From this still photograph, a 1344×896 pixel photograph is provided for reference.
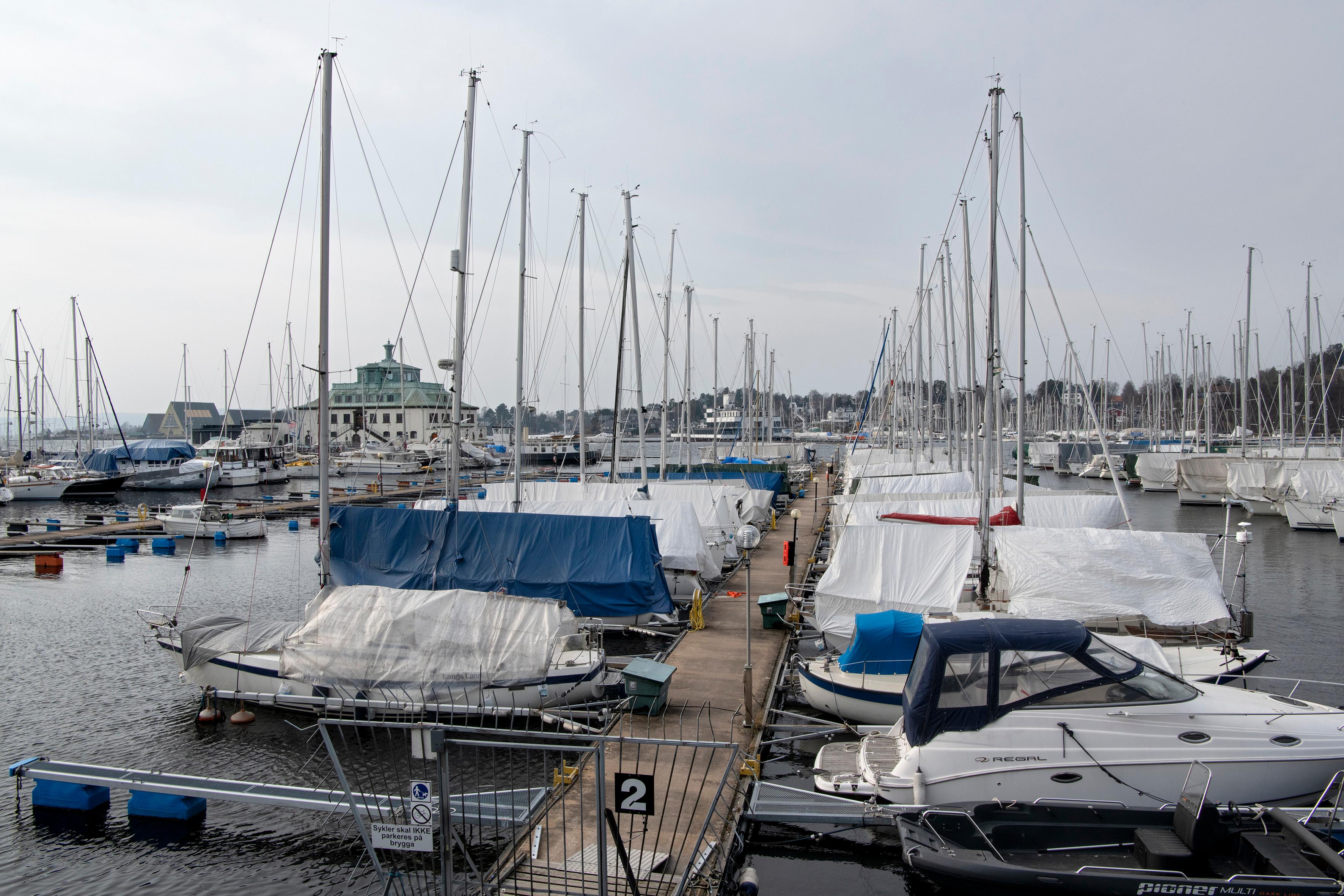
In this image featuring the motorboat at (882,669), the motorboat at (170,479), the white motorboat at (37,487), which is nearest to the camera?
the motorboat at (882,669)

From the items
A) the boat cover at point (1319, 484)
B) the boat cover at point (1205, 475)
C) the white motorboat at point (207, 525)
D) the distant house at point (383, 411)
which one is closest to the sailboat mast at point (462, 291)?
the white motorboat at point (207, 525)

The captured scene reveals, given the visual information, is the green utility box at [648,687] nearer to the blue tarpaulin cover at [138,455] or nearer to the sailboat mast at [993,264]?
the sailboat mast at [993,264]

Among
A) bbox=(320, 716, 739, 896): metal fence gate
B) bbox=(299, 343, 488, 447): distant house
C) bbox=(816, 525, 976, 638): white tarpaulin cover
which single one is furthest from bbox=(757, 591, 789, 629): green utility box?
bbox=(299, 343, 488, 447): distant house

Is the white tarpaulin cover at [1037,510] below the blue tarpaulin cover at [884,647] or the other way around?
the other way around

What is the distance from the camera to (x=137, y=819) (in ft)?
40.2

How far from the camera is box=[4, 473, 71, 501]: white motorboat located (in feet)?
205

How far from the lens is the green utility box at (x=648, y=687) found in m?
13.8

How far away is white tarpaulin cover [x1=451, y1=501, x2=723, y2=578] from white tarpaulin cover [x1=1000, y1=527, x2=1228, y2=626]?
9.46 meters

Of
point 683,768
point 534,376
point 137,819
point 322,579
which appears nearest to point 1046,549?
point 683,768

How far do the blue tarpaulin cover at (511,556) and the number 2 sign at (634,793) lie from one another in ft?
40.4

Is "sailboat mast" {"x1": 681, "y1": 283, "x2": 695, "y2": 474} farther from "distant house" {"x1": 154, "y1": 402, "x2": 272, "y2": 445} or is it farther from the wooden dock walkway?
"distant house" {"x1": 154, "y1": 402, "x2": 272, "y2": 445}

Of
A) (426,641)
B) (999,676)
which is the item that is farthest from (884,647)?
(426,641)

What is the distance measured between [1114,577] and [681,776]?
404 inches

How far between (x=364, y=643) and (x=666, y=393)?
85.4ft
